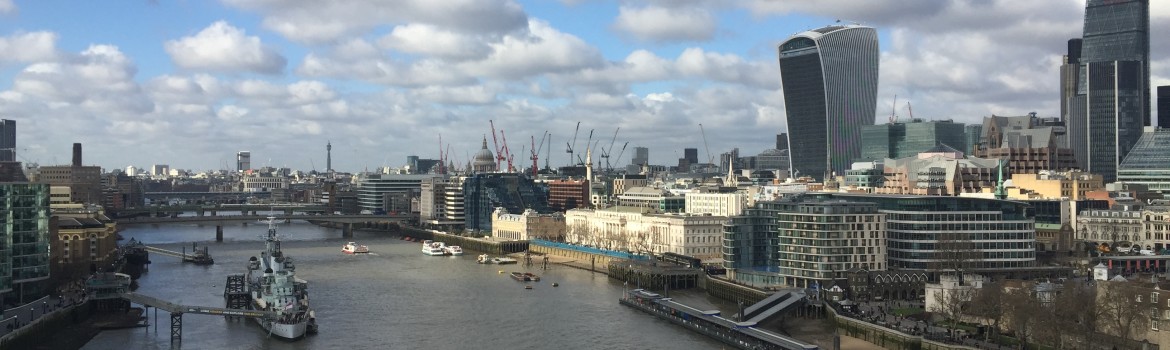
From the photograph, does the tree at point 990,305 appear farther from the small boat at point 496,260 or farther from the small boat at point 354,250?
the small boat at point 354,250

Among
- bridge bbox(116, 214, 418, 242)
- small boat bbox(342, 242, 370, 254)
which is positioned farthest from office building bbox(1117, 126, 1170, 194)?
bridge bbox(116, 214, 418, 242)

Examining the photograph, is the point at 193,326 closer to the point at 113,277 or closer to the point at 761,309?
the point at 113,277

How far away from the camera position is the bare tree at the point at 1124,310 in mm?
49312

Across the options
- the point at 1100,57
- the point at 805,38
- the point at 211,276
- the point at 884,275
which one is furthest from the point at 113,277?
the point at 1100,57

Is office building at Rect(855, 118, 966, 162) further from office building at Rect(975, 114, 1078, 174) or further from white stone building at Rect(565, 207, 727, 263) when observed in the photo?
white stone building at Rect(565, 207, 727, 263)

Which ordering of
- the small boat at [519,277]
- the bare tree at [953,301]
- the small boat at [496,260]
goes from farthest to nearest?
the small boat at [496,260] < the small boat at [519,277] < the bare tree at [953,301]

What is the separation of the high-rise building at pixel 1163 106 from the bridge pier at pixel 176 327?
165 m

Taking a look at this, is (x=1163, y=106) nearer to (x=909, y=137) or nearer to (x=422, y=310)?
(x=909, y=137)

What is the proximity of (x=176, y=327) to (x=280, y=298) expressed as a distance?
5723 millimetres

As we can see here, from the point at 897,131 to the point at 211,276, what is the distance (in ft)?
423

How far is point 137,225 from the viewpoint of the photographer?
7584 inches

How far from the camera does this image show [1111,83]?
599 ft

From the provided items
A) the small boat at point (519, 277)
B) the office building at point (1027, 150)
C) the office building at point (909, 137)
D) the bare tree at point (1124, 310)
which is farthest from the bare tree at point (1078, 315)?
the office building at point (909, 137)

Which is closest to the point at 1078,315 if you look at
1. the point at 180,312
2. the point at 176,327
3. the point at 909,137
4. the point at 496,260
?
the point at 180,312
